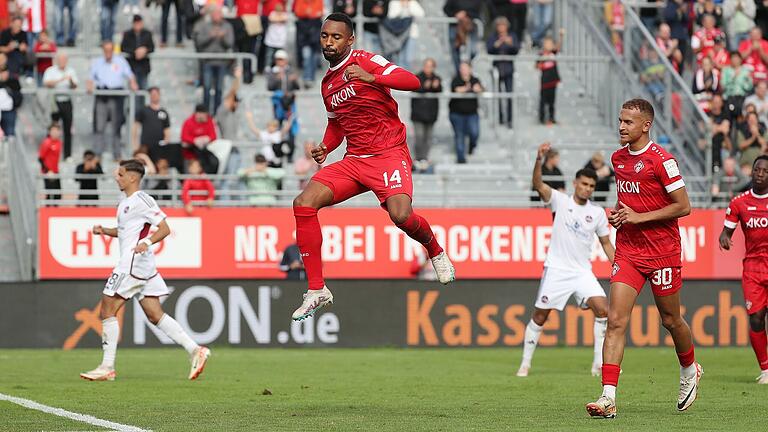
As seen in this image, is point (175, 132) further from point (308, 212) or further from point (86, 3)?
point (308, 212)

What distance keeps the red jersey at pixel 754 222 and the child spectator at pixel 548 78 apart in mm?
12163

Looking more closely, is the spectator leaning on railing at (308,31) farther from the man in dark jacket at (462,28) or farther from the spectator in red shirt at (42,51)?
the spectator in red shirt at (42,51)

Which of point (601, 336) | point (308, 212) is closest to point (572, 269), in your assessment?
point (601, 336)

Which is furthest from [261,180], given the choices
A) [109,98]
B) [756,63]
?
[756,63]

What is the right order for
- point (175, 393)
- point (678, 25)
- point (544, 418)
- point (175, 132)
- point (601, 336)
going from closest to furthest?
1. point (544, 418)
2. point (175, 393)
3. point (601, 336)
4. point (175, 132)
5. point (678, 25)

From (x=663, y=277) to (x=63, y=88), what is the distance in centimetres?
1616

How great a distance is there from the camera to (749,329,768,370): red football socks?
14898 millimetres

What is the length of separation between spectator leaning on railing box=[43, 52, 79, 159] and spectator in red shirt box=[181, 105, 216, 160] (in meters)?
2.12

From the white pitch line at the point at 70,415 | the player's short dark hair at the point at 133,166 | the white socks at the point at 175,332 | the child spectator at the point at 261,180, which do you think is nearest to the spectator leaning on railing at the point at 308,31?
the child spectator at the point at 261,180

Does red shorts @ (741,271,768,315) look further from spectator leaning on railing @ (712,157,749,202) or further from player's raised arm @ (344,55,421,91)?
spectator leaning on railing @ (712,157,749,202)

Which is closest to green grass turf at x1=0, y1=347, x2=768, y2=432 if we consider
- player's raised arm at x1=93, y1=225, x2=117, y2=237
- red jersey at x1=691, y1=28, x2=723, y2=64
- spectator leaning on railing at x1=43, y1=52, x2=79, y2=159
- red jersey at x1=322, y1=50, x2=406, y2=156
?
player's raised arm at x1=93, y1=225, x2=117, y2=237

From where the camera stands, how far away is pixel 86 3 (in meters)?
27.3

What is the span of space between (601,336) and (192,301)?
7516 millimetres

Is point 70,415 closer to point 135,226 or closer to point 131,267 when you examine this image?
point 131,267
